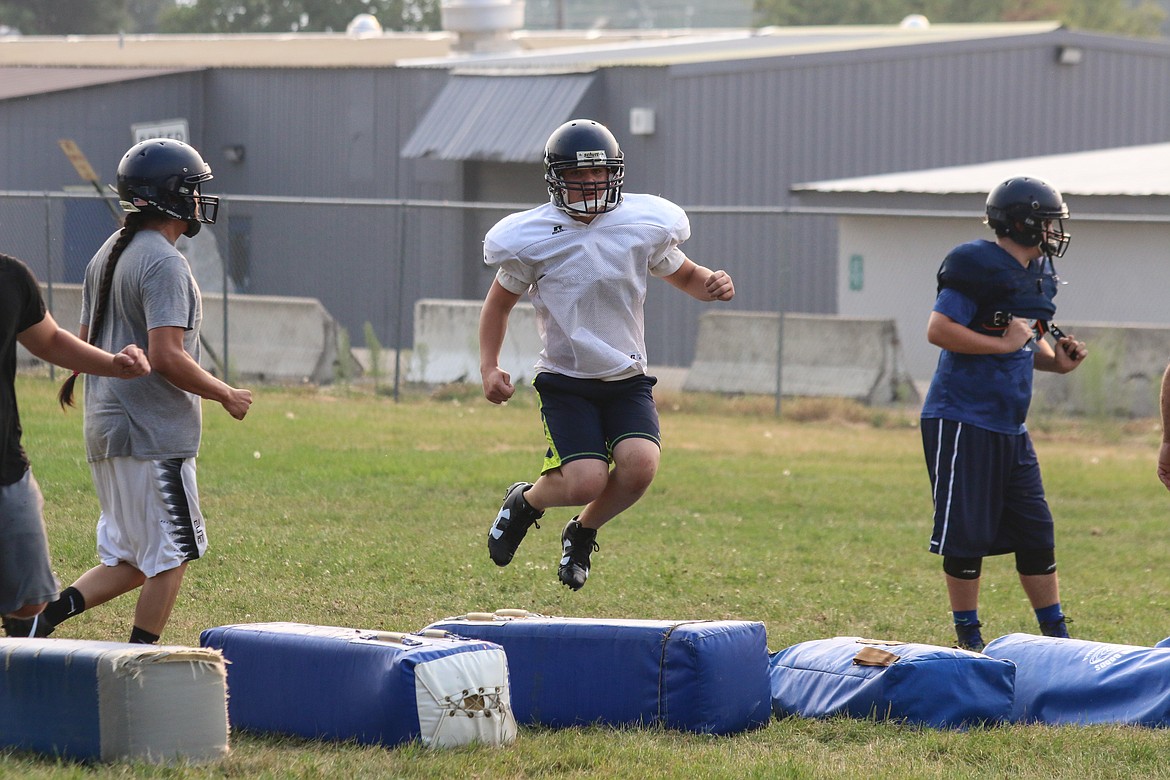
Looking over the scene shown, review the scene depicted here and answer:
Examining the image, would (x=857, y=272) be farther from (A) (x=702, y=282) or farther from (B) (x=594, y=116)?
(A) (x=702, y=282)

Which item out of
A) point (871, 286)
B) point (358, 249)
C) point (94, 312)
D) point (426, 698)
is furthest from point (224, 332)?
point (426, 698)

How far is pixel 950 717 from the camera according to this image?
Result: 5773 mm

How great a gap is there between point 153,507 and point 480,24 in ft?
80.9

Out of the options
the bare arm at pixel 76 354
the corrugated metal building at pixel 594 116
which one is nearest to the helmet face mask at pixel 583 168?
the bare arm at pixel 76 354

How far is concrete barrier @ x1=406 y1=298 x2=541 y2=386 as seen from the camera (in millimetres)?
18578

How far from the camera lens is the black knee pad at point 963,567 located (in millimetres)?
7250

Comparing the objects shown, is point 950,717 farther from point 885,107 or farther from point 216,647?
point 885,107

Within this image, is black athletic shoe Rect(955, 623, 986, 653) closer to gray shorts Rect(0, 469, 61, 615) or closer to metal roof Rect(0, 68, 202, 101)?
gray shorts Rect(0, 469, 61, 615)

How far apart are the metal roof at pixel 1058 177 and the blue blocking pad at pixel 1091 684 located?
1394cm

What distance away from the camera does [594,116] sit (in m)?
24.2

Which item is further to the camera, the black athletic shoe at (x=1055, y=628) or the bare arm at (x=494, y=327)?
the black athletic shoe at (x=1055, y=628)

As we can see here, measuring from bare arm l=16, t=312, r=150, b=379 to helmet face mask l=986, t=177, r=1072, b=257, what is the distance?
3.93 metres

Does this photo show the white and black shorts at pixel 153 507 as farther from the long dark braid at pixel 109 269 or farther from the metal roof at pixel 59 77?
the metal roof at pixel 59 77

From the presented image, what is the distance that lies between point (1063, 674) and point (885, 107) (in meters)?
19.9
